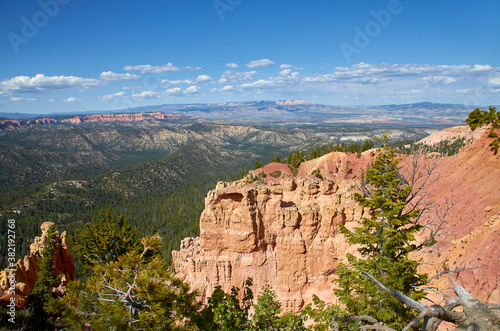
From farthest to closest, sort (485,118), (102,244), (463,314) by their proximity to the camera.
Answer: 1. (485,118)
2. (102,244)
3. (463,314)

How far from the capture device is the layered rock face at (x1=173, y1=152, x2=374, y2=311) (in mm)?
24328

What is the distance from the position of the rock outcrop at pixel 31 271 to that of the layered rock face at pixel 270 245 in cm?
1207

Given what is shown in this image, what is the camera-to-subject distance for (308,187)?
32625 mm

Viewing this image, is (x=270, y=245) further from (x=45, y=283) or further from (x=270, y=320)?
(x=45, y=283)

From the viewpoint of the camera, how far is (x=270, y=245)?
2525cm

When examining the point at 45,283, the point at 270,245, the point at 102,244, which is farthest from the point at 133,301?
the point at 45,283

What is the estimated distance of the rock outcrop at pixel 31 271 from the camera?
21.2m

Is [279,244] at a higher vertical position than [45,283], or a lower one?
higher

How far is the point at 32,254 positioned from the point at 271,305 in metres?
24.2

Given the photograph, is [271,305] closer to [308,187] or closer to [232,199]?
[232,199]

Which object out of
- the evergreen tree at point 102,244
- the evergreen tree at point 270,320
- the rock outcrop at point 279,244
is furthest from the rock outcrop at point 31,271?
the evergreen tree at point 270,320

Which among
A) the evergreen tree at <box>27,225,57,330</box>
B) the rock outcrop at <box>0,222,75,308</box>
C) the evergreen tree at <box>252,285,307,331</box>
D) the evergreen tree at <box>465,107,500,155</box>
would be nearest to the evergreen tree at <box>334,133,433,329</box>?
the evergreen tree at <box>252,285,307,331</box>

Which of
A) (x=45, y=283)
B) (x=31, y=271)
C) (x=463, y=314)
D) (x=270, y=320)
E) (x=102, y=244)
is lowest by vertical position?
(x=31, y=271)

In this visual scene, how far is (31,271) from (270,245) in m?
22.0
